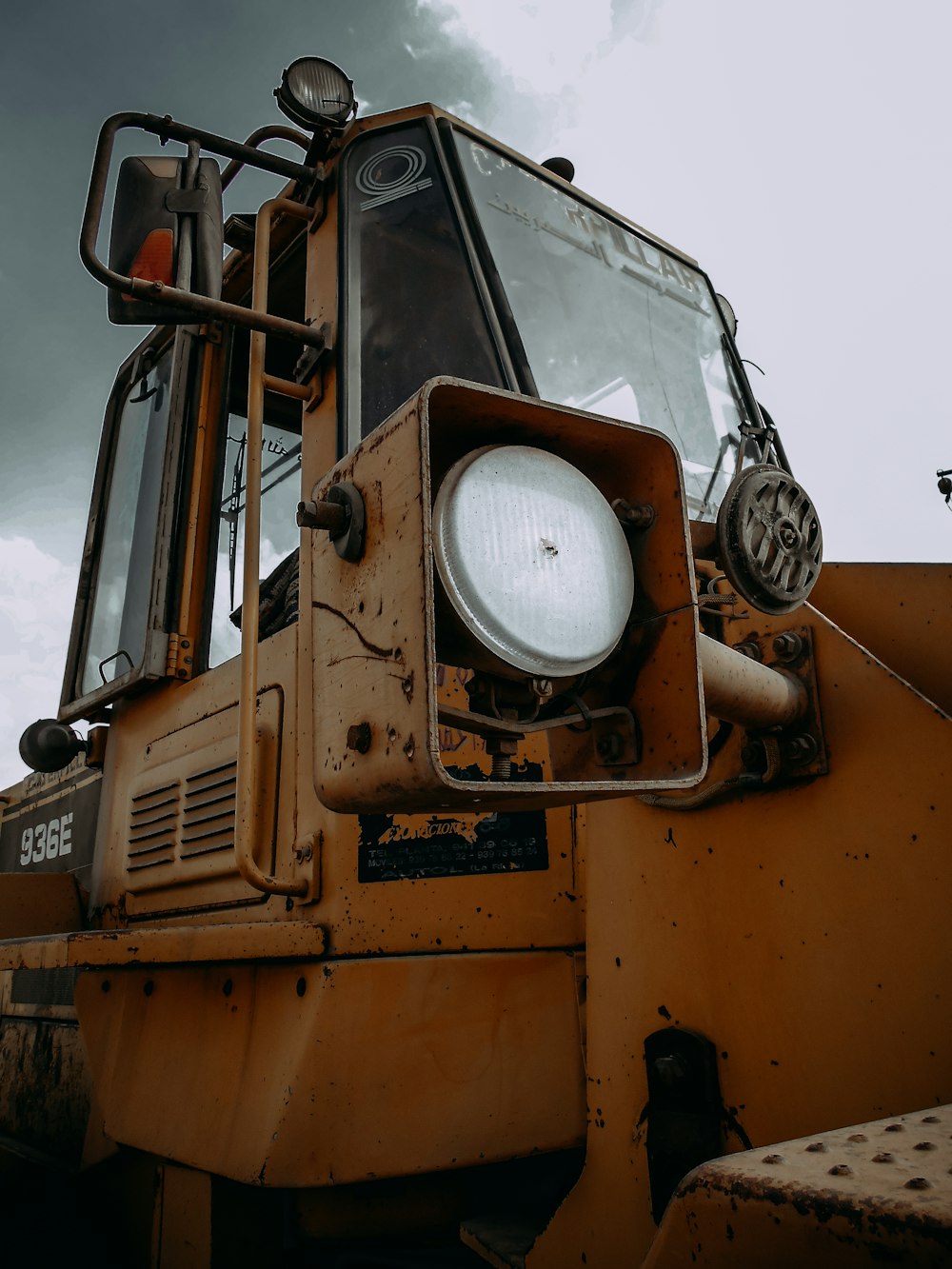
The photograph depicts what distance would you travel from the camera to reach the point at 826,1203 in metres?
0.59

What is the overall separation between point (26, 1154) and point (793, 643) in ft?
8.16

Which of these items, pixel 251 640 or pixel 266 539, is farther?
pixel 266 539

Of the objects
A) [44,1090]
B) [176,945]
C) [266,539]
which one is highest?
[266,539]

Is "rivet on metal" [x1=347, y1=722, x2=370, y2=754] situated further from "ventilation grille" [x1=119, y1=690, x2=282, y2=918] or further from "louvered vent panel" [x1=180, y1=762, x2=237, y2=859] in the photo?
"louvered vent panel" [x1=180, y1=762, x2=237, y2=859]

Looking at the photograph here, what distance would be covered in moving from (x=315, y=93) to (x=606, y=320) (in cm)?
80

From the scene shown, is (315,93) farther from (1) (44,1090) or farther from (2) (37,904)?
(1) (44,1090)

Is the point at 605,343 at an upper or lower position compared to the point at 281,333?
upper

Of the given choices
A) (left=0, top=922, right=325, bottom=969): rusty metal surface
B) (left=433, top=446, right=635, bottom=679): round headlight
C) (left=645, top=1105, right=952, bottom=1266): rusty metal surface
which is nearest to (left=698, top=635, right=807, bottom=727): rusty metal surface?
(left=433, top=446, right=635, bottom=679): round headlight

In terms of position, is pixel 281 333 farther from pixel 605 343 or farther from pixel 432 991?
pixel 432 991

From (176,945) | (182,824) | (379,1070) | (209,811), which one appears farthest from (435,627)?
(182,824)

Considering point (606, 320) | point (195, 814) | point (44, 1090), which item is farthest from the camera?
point (44, 1090)

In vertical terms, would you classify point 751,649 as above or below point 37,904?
above

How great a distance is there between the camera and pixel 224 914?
1.88 m

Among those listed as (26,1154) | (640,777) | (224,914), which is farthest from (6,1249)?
(640,777)
